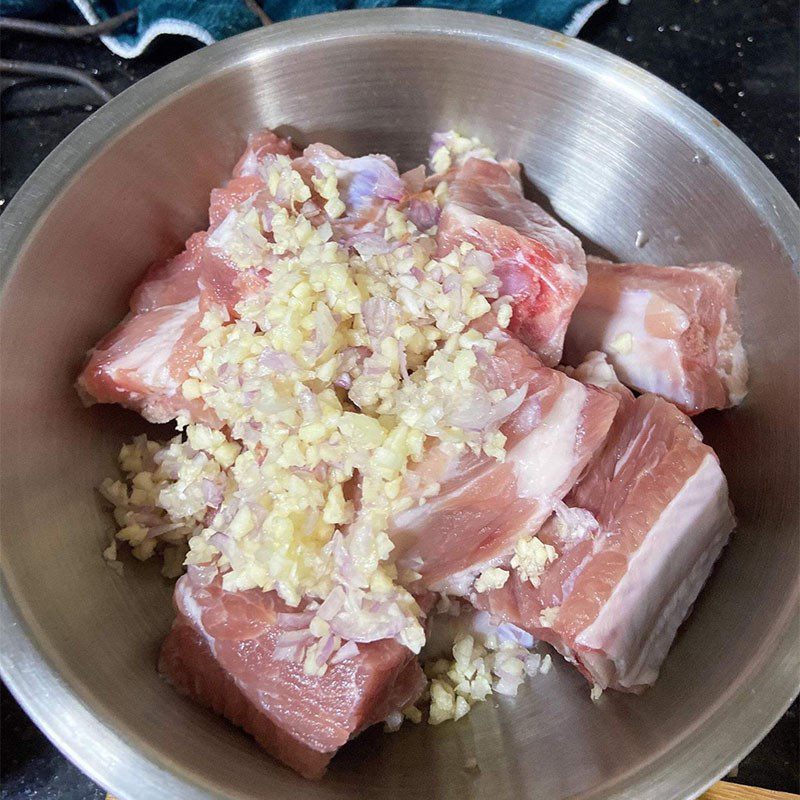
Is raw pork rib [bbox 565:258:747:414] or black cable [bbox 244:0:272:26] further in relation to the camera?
black cable [bbox 244:0:272:26]

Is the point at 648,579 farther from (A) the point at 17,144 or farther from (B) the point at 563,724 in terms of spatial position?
(A) the point at 17,144

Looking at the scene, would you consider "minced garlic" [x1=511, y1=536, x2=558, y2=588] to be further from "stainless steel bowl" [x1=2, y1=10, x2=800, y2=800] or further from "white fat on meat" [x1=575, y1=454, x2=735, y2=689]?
"stainless steel bowl" [x1=2, y1=10, x2=800, y2=800]

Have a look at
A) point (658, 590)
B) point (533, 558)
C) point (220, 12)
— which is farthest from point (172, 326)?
point (658, 590)

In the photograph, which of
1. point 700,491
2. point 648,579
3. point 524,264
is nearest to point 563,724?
point 648,579

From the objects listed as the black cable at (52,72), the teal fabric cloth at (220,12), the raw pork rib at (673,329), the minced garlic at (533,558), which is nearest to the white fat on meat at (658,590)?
the minced garlic at (533,558)

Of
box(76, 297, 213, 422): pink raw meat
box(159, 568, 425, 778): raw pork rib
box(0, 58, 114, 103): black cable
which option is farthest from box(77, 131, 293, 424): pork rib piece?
box(0, 58, 114, 103): black cable

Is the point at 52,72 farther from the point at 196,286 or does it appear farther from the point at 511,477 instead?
the point at 511,477
